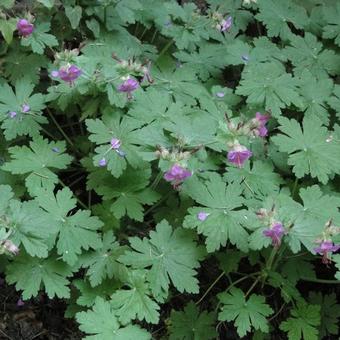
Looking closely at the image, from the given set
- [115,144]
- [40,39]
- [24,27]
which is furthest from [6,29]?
[115,144]

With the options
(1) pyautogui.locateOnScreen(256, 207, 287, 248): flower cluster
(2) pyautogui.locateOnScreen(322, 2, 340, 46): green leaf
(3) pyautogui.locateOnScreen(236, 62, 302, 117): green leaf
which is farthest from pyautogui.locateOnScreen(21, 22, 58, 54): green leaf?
(2) pyautogui.locateOnScreen(322, 2, 340, 46): green leaf

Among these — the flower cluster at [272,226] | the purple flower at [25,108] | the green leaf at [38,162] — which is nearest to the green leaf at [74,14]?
the purple flower at [25,108]

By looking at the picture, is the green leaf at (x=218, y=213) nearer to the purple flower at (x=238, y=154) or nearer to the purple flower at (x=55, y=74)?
the purple flower at (x=238, y=154)

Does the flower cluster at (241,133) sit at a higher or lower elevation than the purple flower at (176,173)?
higher

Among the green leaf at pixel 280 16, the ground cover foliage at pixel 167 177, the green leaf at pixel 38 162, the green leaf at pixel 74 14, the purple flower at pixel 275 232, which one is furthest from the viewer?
the green leaf at pixel 280 16

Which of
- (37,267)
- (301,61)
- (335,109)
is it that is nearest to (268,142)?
(335,109)

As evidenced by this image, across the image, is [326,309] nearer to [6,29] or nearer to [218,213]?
[218,213]
